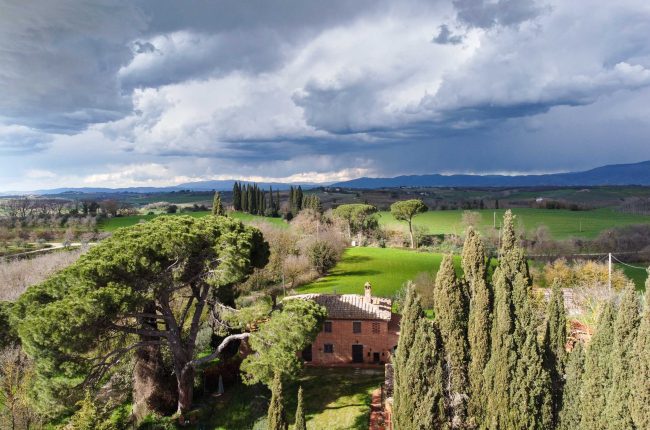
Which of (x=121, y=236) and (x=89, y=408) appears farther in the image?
(x=121, y=236)

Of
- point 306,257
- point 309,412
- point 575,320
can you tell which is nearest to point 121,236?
point 309,412

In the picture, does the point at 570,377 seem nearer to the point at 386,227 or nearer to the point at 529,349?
the point at 529,349

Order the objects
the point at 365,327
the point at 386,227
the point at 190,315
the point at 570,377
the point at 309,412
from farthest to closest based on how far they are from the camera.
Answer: the point at 386,227
the point at 190,315
the point at 365,327
the point at 309,412
the point at 570,377

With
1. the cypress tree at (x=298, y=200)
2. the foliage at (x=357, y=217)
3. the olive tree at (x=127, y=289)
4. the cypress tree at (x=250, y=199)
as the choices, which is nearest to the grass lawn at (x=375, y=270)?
the foliage at (x=357, y=217)

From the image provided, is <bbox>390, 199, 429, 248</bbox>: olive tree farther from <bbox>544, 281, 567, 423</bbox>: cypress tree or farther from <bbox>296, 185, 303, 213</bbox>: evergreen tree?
<bbox>544, 281, 567, 423</bbox>: cypress tree

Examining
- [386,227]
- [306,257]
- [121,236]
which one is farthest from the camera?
[386,227]
